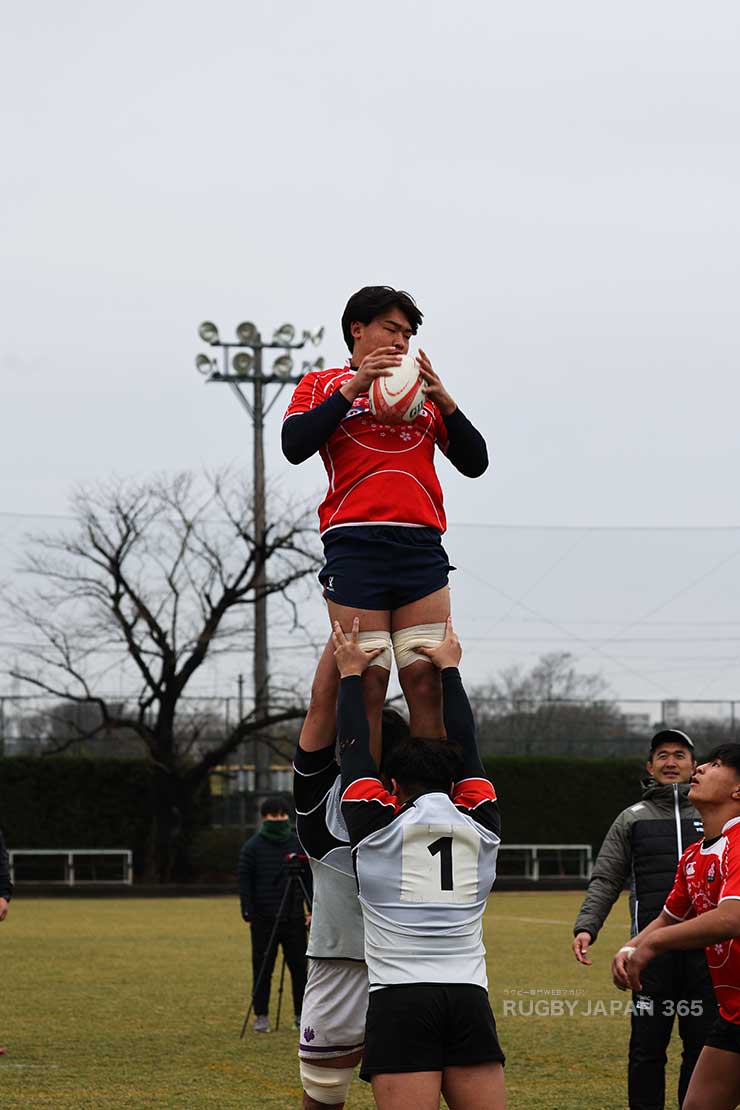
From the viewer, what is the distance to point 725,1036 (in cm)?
587

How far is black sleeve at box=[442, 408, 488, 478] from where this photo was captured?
573cm

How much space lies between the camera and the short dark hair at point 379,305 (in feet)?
18.5

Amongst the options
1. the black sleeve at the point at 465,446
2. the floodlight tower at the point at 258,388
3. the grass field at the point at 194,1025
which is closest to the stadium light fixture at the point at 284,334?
the floodlight tower at the point at 258,388

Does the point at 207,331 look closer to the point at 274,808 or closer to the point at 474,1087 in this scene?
the point at 274,808

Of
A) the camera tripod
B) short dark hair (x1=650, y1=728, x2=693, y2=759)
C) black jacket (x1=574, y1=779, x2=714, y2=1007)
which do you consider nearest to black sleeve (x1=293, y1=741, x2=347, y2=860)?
black jacket (x1=574, y1=779, x2=714, y2=1007)

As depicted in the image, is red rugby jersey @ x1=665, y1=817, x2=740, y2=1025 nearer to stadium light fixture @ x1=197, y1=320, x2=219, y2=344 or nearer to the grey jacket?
the grey jacket

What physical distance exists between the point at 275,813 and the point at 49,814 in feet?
75.5

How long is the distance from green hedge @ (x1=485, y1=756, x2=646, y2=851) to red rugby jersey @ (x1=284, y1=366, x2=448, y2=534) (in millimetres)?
31747

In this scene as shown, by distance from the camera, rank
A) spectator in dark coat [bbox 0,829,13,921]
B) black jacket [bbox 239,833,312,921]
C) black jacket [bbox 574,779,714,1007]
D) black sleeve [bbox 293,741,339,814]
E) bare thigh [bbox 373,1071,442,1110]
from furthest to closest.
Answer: black jacket [bbox 239,833,312,921] → spectator in dark coat [bbox 0,829,13,921] → black jacket [bbox 574,779,714,1007] → black sleeve [bbox 293,741,339,814] → bare thigh [bbox 373,1071,442,1110]

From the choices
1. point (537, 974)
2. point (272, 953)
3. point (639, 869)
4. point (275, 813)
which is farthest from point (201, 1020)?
point (639, 869)

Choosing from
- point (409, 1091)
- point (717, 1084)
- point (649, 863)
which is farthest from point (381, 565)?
point (649, 863)

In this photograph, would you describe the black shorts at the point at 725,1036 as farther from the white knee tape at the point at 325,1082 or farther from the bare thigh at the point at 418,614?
the bare thigh at the point at 418,614

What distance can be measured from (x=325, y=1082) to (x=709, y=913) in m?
1.55

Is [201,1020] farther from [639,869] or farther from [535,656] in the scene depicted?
[535,656]
